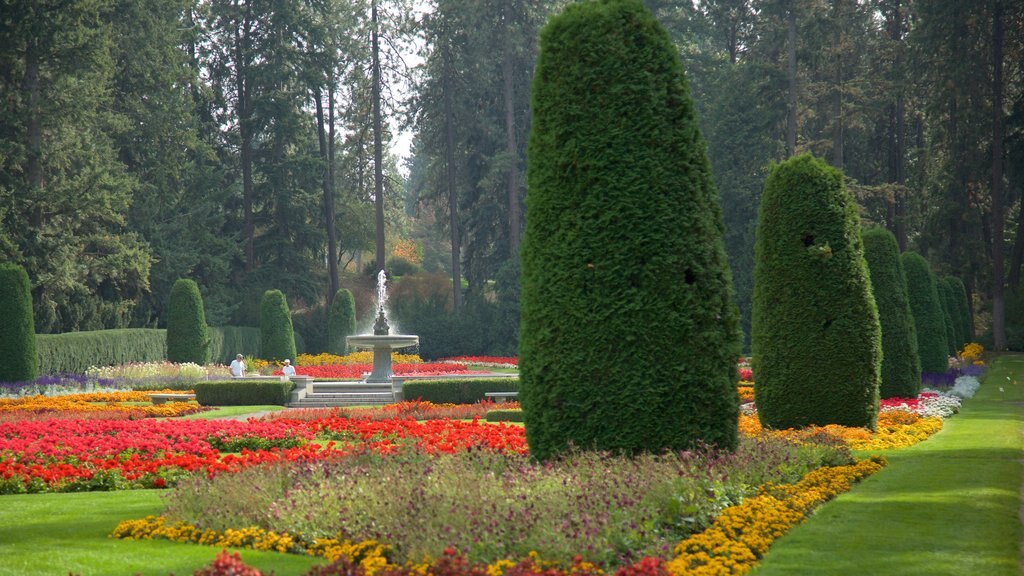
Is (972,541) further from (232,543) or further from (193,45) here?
(193,45)

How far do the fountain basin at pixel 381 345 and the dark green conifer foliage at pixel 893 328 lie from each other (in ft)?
40.0

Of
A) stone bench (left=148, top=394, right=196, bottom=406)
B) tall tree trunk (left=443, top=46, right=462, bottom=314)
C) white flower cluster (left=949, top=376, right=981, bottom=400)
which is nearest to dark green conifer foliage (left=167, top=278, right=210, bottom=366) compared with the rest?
stone bench (left=148, top=394, right=196, bottom=406)

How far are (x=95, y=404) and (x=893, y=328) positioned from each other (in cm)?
1535

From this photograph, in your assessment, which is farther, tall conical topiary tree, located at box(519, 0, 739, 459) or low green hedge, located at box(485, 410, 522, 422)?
low green hedge, located at box(485, 410, 522, 422)

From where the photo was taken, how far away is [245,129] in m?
45.9

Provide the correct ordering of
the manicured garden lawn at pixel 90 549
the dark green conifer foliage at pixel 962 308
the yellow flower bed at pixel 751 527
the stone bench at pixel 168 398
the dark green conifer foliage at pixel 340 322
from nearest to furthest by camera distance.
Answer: the yellow flower bed at pixel 751 527, the manicured garden lawn at pixel 90 549, the stone bench at pixel 168 398, the dark green conifer foliage at pixel 962 308, the dark green conifer foliage at pixel 340 322

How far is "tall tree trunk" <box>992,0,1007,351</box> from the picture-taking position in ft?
120

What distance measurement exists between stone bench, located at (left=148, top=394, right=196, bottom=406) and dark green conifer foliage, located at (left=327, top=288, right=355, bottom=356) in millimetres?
18596

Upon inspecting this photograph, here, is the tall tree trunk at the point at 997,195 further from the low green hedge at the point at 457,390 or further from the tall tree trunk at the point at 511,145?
the low green hedge at the point at 457,390

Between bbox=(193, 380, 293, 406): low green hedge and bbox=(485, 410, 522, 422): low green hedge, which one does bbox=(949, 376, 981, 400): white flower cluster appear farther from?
bbox=(193, 380, 293, 406): low green hedge

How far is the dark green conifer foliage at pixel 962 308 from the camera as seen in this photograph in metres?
36.4

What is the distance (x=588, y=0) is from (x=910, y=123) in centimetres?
4485

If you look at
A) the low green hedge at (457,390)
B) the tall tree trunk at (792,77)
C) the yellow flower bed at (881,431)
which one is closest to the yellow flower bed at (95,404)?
the low green hedge at (457,390)

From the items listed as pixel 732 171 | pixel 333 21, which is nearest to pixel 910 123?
pixel 732 171
